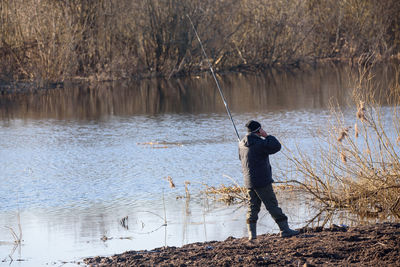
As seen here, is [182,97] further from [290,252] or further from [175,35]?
[290,252]

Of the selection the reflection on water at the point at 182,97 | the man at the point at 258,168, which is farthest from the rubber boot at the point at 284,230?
the reflection on water at the point at 182,97

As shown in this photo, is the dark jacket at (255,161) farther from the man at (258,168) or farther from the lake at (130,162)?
the lake at (130,162)

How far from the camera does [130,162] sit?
1308 cm

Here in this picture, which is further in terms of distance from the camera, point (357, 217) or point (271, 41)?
point (271, 41)

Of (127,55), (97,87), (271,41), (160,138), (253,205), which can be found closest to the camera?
(253,205)

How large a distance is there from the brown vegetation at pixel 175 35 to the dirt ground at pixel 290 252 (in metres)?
22.3

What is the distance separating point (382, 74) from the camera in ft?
87.5

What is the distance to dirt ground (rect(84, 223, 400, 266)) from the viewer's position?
633 centimetres

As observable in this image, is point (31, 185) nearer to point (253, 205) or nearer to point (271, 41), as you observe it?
point (253, 205)

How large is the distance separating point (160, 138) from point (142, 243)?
298 inches

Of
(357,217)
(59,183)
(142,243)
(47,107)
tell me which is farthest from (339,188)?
(47,107)

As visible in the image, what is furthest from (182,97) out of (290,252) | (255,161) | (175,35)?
(290,252)

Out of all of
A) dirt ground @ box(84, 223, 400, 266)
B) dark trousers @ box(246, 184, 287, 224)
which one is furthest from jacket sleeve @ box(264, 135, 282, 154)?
dirt ground @ box(84, 223, 400, 266)

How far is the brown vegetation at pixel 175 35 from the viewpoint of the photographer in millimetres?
29031
